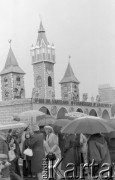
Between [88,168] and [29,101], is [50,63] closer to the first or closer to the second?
[29,101]

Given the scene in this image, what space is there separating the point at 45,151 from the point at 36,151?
2.49 ft

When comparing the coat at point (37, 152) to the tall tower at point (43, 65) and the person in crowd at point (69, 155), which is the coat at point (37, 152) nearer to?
the person in crowd at point (69, 155)

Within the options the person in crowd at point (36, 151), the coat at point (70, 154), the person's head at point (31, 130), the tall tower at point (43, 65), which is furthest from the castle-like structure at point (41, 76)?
the coat at point (70, 154)

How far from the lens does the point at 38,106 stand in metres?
46.0

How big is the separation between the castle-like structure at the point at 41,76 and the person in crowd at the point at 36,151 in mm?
50274

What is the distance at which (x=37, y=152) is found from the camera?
8.84 meters

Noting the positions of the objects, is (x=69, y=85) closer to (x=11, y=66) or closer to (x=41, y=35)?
(x=11, y=66)

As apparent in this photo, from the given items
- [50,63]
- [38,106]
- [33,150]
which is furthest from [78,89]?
[33,150]

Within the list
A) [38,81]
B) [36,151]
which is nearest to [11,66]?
[38,81]

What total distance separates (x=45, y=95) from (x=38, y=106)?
18.5 meters

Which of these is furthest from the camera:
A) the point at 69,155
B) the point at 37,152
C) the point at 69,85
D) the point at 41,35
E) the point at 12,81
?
the point at 41,35

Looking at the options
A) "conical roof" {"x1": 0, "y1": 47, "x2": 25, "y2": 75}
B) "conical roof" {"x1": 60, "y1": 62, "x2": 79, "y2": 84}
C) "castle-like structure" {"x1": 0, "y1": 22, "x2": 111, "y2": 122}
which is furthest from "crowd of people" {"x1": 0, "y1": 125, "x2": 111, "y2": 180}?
"conical roof" {"x1": 60, "y1": 62, "x2": 79, "y2": 84}

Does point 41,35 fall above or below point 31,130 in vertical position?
above

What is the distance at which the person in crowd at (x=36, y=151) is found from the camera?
8.79 m
